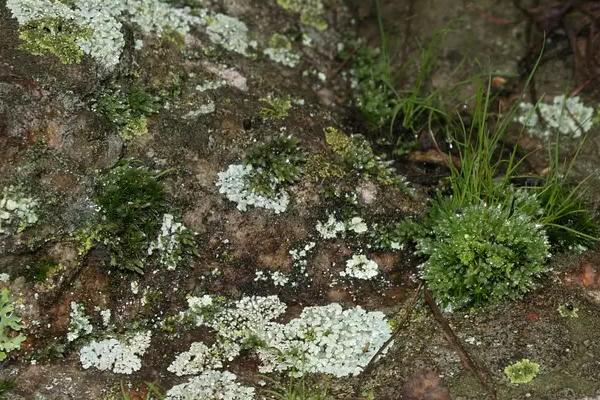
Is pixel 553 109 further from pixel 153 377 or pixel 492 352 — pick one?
pixel 153 377

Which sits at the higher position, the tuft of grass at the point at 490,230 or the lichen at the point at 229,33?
the lichen at the point at 229,33

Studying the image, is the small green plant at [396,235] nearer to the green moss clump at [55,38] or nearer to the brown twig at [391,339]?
the brown twig at [391,339]

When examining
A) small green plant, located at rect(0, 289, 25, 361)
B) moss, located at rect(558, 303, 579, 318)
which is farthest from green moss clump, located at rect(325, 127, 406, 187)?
small green plant, located at rect(0, 289, 25, 361)

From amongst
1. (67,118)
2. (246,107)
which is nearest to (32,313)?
(67,118)

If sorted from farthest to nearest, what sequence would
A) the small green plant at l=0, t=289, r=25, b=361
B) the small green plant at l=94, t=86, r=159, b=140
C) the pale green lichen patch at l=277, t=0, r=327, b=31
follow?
1. the pale green lichen patch at l=277, t=0, r=327, b=31
2. the small green plant at l=94, t=86, r=159, b=140
3. the small green plant at l=0, t=289, r=25, b=361

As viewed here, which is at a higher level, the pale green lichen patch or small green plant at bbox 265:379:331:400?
the pale green lichen patch

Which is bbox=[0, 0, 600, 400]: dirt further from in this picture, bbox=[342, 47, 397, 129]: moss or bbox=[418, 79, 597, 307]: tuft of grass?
bbox=[342, 47, 397, 129]: moss

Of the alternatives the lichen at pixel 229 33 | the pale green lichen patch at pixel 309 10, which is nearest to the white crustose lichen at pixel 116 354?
→ the lichen at pixel 229 33

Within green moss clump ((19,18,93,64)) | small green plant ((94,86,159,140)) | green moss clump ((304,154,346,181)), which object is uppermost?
green moss clump ((19,18,93,64))
